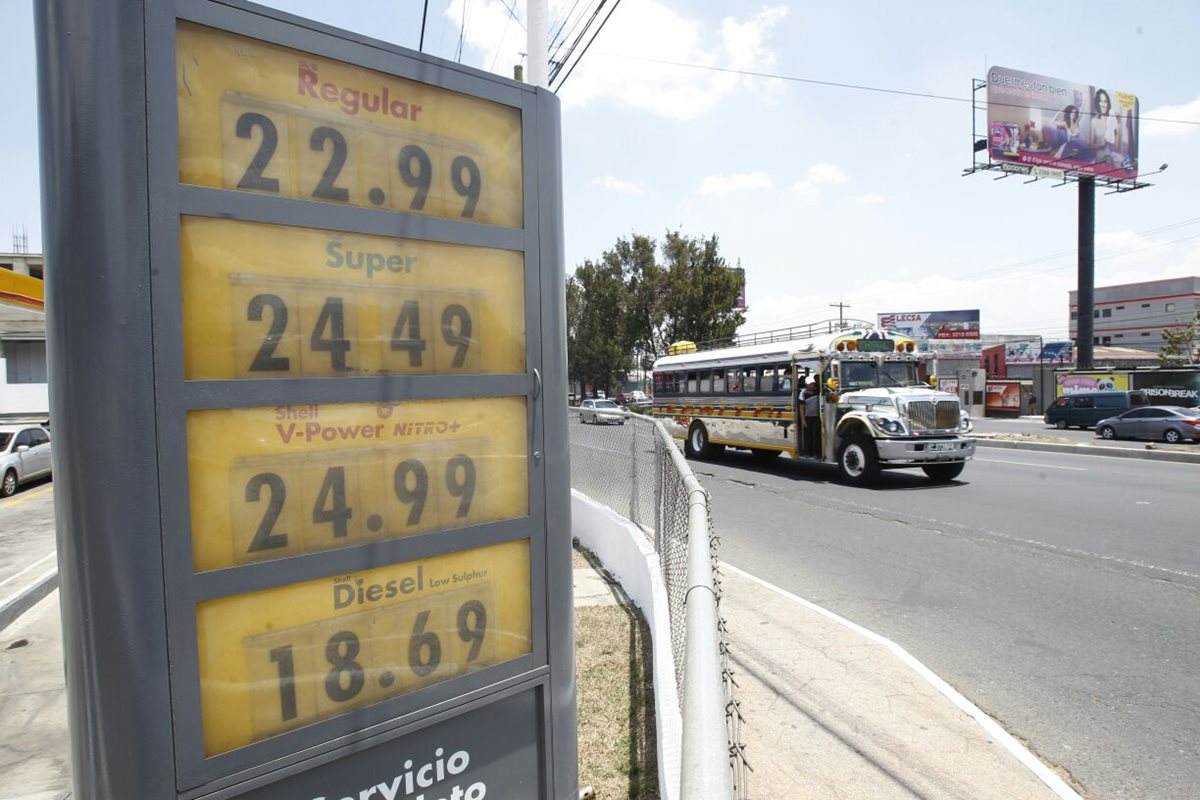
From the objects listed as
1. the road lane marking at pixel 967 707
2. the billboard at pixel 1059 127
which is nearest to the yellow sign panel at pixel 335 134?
the road lane marking at pixel 967 707

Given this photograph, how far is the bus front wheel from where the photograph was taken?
13.4 metres

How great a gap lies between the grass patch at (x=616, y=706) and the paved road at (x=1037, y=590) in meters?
2.05

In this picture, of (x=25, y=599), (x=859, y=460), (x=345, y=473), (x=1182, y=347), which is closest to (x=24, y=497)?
(x=25, y=599)

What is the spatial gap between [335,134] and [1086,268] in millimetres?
50160

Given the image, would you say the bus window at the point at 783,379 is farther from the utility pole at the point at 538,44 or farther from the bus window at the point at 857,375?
the utility pole at the point at 538,44

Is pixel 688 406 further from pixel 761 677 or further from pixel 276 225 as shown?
pixel 276 225

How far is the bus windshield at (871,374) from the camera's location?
14.6 metres

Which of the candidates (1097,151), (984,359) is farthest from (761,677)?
(984,359)

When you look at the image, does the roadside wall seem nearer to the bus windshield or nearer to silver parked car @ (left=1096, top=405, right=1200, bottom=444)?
the bus windshield

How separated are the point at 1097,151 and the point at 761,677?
5184 cm

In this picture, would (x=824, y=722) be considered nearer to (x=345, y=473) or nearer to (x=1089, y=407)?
(x=345, y=473)

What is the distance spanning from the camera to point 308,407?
2.10 m

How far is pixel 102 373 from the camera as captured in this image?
5.68 ft

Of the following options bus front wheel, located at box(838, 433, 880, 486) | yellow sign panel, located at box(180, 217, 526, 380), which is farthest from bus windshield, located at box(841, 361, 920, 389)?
yellow sign panel, located at box(180, 217, 526, 380)
